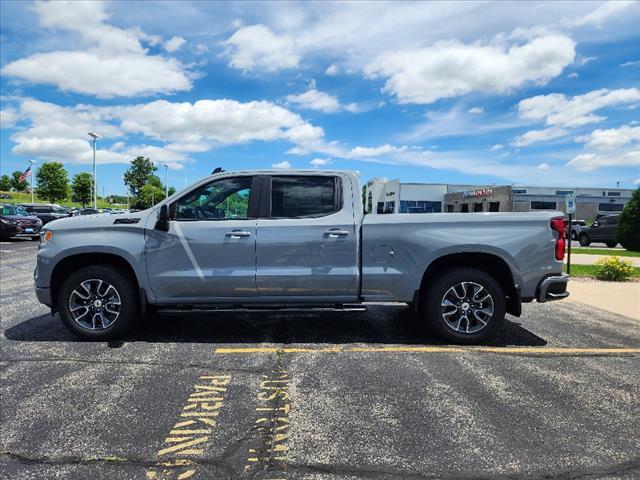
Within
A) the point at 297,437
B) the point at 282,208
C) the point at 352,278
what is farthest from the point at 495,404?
the point at 282,208

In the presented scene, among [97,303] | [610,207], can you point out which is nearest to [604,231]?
[97,303]

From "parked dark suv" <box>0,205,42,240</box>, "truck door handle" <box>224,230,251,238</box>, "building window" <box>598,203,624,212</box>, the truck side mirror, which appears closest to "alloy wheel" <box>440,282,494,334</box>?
"truck door handle" <box>224,230,251,238</box>

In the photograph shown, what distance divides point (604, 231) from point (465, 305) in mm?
24572

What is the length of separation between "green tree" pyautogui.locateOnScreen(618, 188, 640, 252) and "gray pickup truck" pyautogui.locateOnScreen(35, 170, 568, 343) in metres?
15.0

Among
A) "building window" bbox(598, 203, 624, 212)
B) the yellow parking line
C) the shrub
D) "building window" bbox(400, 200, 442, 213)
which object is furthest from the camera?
"building window" bbox(400, 200, 442, 213)

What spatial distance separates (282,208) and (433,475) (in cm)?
335

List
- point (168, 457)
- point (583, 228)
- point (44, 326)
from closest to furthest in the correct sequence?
point (168, 457) → point (44, 326) → point (583, 228)

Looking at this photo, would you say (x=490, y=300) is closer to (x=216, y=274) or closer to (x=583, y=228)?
(x=216, y=274)

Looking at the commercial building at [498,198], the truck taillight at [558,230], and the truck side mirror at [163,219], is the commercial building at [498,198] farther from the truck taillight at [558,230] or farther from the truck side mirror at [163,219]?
the truck side mirror at [163,219]

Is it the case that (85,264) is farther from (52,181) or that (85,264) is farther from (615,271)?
(52,181)

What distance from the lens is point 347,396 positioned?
12.5 ft

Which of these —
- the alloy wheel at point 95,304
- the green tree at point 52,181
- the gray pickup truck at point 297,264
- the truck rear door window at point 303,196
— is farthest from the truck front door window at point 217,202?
the green tree at point 52,181

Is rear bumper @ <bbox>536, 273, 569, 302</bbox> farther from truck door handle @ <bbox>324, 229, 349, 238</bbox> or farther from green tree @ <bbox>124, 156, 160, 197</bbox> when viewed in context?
green tree @ <bbox>124, 156, 160, 197</bbox>

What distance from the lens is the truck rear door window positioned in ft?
17.6
